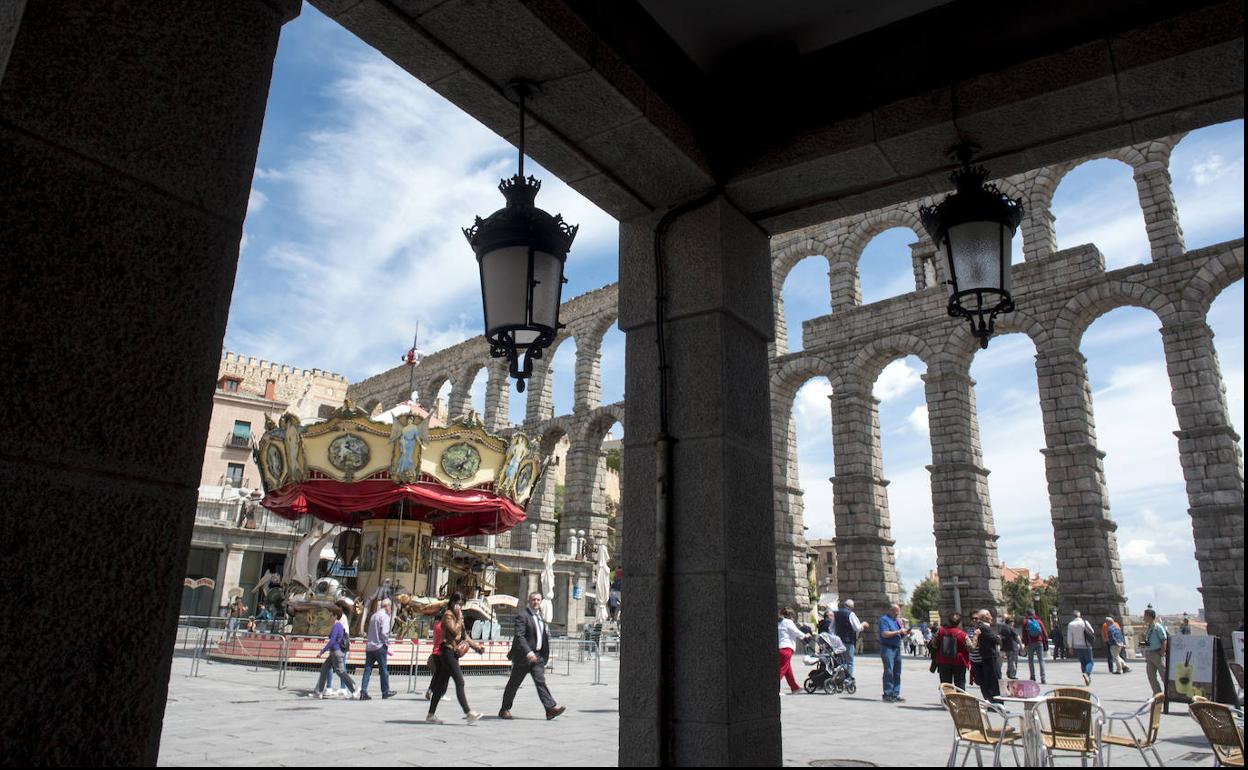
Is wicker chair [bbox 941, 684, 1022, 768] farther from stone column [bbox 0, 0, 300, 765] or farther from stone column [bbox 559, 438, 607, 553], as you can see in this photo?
stone column [bbox 559, 438, 607, 553]

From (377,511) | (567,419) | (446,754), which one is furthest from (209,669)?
(567,419)

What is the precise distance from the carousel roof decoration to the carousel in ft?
0.07

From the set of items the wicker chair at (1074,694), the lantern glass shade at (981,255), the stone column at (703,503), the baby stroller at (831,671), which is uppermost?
the lantern glass shade at (981,255)

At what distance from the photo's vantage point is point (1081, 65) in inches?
→ 115

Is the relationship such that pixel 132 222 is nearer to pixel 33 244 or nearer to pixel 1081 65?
pixel 33 244

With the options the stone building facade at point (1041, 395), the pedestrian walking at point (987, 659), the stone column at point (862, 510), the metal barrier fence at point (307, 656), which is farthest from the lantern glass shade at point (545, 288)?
the stone column at point (862, 510)

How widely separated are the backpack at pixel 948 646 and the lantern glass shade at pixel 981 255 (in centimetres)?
762

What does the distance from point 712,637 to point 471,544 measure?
96.6ft

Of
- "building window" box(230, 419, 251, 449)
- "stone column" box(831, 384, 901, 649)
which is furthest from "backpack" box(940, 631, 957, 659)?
"building window" box(230, 419, 251, 449)

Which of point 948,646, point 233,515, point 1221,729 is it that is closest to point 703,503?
point 1221,729

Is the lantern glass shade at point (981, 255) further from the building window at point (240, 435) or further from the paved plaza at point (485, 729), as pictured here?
the building window at point (240, 435)

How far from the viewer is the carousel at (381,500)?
15367 millimetres

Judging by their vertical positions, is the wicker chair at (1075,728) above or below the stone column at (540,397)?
below

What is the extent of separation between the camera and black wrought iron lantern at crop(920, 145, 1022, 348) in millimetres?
3391
